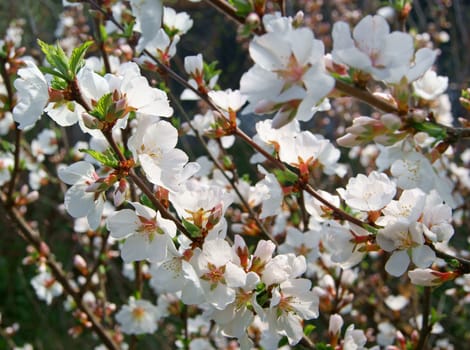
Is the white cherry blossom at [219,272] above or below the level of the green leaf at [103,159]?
below

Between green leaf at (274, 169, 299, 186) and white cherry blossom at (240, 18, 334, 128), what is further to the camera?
green leaf at (274, 169, 299, 186)

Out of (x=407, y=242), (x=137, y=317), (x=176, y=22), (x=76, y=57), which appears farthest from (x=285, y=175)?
(x=137, y=317)

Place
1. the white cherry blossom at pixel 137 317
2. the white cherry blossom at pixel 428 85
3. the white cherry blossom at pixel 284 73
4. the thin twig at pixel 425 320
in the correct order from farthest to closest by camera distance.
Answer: the white cherry blossom at pixel 137 317
the white cherry blossom at pixel 428 85
the thin twig at pixel 425 320
the white cherry blossom at pixel 284 73

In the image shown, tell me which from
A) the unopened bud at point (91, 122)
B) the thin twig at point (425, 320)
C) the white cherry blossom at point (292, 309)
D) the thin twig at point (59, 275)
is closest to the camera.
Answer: the unopened bud at point (91, 122)

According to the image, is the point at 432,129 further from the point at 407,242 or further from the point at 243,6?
the point at 243,6

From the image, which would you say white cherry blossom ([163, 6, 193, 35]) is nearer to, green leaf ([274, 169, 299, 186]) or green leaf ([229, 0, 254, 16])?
green leaf ([274, 169, 299, 186])

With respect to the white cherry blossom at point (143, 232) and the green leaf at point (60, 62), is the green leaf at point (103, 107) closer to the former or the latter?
the green leaf at point (60, 62)

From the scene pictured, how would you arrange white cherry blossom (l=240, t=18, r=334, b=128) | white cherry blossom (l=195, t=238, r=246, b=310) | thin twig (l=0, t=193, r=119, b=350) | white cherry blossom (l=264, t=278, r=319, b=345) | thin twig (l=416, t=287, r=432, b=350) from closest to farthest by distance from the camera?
white cherry blossom (l=240, t=18, r=334, b=128) < white cherry blossom (l=195, t=238, r=246, b=310) < white cherry blossom (l=264, t=278, r=319, b=345) < thin twig (l=416, t=287, r=432, b=350) < thin twig (l=0, t=193, r=119, b=350)

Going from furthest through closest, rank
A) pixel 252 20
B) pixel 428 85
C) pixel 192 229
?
pixel 428 85
pixel 192 229
pixel 252 20

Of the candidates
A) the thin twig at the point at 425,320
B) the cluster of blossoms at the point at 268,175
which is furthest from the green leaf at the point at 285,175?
the thin twig at the point at 425,320

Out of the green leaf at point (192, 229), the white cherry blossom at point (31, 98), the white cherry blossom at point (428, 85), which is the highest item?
the white cherry blossom at point (31, 98)

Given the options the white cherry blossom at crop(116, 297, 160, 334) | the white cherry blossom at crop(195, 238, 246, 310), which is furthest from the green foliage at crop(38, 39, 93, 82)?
the white cherry blossom at crop(116, 297, 160, 334)

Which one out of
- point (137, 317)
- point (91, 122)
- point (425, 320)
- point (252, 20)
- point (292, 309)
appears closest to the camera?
point (252, 20)

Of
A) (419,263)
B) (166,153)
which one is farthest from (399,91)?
(166,153)
